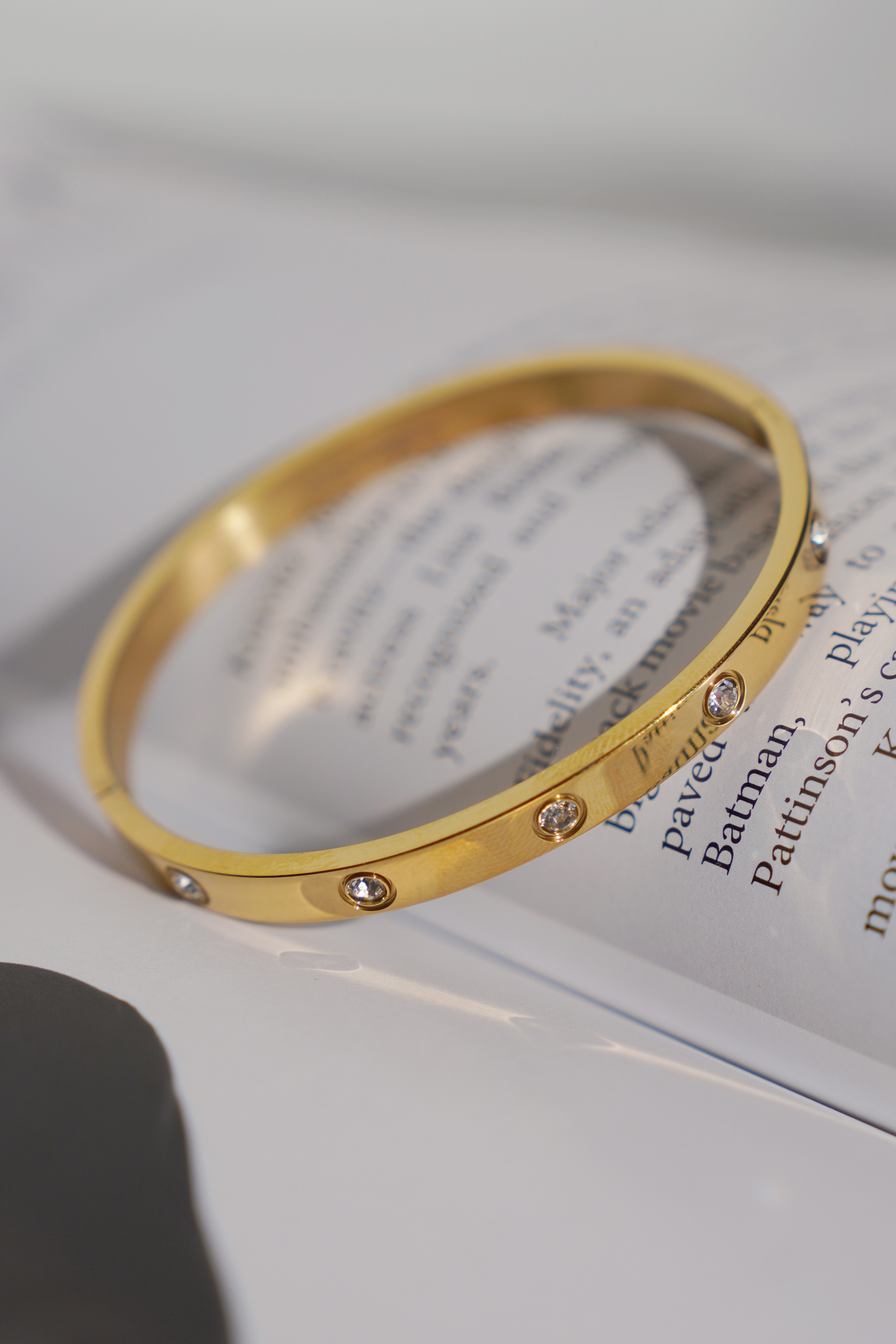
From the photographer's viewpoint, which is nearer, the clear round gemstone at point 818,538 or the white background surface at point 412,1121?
the white background surface at point 412,1121

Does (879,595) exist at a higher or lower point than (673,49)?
lower

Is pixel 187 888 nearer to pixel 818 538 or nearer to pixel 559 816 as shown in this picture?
pixel 559 816

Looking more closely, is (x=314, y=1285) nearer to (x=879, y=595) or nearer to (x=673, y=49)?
(x=879, y=595)

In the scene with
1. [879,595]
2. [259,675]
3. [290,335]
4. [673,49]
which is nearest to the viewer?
[879,595]

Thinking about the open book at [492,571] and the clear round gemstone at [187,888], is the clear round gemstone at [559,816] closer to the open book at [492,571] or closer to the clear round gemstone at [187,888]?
the open book at [492,571]

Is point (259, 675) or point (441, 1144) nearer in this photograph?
point (441, 1144)

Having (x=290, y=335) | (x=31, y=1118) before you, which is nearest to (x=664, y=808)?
(x=31, y=1118)

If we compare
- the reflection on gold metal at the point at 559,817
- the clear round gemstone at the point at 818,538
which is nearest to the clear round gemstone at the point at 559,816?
the reflection on gold metal at the point at 559,817
